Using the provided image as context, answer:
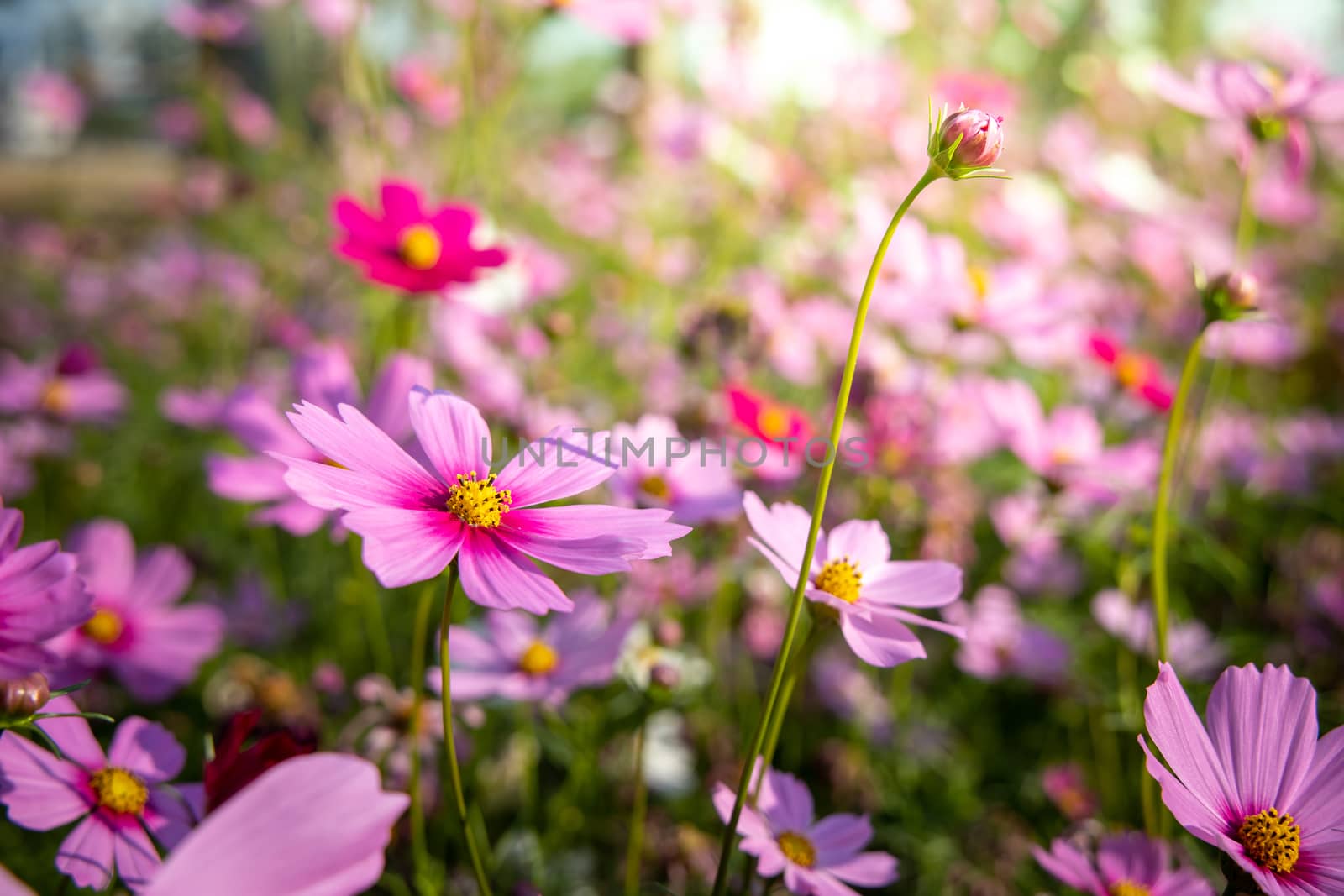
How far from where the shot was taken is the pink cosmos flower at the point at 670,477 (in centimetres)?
62

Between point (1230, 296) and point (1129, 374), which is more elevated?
point (1230, 296)

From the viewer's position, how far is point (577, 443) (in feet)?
1.54

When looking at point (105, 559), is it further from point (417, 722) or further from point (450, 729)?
point (450, 729)

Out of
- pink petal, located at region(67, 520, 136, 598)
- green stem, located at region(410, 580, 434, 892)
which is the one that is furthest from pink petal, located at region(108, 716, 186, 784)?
pink petal, located at region(67, 520, 136, 598)

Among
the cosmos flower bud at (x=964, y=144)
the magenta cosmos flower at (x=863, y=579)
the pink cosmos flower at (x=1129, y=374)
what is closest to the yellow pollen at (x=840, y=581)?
the magenta cosmos flower at (x=863, y=579)

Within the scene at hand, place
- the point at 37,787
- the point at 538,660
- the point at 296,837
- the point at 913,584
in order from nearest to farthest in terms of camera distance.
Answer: the point at 296,837 < the point at 37,787 < the point at 913,584 < the point at 538,660

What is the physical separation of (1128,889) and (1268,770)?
0.35 feet

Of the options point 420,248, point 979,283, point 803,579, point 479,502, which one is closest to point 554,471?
point 479,502

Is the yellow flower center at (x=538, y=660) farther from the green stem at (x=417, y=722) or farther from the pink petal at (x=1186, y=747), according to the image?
the pink petal at (x=1186, y=747)

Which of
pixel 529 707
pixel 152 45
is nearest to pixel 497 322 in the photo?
pixel 529 707

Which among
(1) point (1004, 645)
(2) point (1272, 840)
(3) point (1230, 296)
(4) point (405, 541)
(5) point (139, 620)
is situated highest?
(3) point (1230, 296)

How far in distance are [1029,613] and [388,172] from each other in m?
0.91

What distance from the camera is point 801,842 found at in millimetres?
478

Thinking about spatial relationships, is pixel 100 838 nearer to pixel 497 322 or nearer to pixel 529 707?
pixel 529 707
